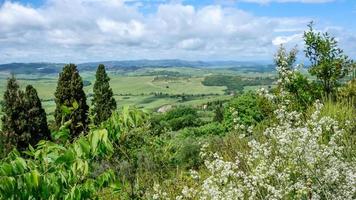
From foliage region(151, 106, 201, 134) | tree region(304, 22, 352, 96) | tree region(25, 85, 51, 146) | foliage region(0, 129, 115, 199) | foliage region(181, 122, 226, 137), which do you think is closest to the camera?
foliage region(0, 129, 115, 199)

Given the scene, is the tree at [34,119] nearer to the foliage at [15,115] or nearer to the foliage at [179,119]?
→ the foliage at [15,115]

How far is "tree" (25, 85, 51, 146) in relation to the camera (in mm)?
53344

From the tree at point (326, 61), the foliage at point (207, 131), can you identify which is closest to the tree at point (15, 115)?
the foliage at point (207, 131)

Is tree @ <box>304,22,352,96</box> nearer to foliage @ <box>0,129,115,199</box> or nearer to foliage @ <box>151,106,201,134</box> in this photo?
foliage @ <box>0,129,115,199</box>

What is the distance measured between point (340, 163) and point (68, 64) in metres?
56.5

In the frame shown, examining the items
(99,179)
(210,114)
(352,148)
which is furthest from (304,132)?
(210,114)

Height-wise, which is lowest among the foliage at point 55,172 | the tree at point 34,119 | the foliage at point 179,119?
the foliage at point 179,119

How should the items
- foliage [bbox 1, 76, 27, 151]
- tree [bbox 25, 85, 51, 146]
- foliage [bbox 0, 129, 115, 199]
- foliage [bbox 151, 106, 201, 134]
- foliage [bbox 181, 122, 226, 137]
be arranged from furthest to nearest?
foliage [bbox 151, 106, 201, 134] → foliage [bbox 181, 122, 226, 137] → tree [bbox 25, 85, 51, 146] → foliage [bbox 1, 76, 27, 151] → foliage [bbox 0, 129, 115, 199]

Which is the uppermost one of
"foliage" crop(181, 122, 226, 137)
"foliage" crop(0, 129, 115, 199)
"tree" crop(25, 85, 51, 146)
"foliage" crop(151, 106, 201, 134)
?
"foliage" crop(0, 129, 115, 199)

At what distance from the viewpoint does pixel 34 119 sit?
5391 cm

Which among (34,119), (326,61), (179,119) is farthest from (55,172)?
(179,119)

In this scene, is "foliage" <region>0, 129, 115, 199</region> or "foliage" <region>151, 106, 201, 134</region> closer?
"foliage" <region>0, 129, 115, 199</region>

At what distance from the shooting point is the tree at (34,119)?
5334 cm

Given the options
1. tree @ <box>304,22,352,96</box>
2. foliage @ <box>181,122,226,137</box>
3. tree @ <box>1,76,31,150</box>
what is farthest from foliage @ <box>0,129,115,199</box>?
foliage @ <box>181,122,226,137</box>
